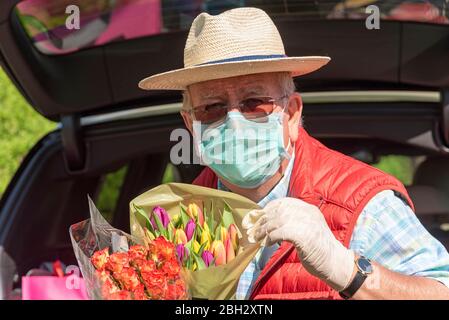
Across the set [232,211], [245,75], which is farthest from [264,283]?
[245,75]

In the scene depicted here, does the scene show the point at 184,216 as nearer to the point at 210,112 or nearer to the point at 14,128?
the point at 210,112

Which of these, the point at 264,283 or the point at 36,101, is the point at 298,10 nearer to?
the point at 36,101

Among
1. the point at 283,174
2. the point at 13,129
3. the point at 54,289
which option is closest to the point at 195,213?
the point at 283,174

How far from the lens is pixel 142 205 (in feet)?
6.66

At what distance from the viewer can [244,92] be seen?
220 centimetres

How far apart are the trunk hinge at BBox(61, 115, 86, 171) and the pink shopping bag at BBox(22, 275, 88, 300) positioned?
91 centimetres

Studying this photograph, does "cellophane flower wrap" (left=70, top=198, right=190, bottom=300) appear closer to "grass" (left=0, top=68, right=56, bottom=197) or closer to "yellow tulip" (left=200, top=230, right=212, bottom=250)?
"yellow tulip" (left=200, top=230, right=212, bottom=250)

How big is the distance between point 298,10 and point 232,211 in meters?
1.25

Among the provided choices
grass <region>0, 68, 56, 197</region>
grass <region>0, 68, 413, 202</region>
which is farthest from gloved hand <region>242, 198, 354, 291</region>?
grass <region>0, 68, 56, 197</region>

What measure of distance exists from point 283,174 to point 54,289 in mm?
663

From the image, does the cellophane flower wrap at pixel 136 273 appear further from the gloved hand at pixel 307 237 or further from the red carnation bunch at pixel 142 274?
the gloved hand at pixel 307 237

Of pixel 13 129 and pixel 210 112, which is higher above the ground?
pixel 210 112

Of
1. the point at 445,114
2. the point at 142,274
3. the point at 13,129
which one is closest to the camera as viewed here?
the point at 142,274

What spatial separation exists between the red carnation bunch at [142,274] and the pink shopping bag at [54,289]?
0.56 m
